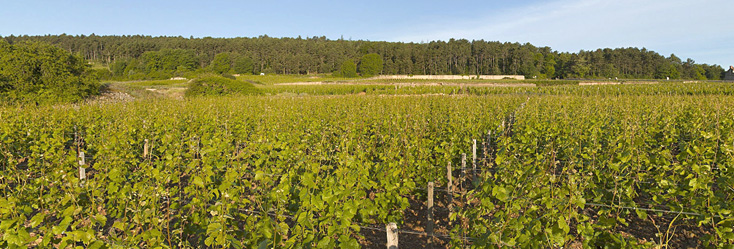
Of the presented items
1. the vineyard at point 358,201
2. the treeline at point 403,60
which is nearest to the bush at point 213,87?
the vineyard at point 358,201

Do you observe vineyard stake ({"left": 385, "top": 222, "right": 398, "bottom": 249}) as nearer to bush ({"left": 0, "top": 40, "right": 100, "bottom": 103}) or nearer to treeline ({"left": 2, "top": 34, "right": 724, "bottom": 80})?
bush ({"left": 0, "top": 40, "right": 100, "bottom": 103})

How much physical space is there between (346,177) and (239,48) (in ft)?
361

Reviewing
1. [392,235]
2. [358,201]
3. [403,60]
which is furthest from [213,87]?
[403,60]

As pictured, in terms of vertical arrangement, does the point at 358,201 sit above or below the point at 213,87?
below

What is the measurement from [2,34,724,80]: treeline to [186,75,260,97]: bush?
1779 inches

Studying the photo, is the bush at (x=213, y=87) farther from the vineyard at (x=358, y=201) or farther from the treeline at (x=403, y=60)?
the treeline at (x=403, y=60)

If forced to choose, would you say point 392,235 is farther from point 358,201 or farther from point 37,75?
point 37,75

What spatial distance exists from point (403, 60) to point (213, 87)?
67277 mm

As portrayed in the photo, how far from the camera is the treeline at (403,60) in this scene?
263 feet

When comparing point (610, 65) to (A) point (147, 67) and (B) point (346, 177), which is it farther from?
(A) point (147, 67)

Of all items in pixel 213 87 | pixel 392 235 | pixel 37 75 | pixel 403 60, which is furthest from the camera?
pixel 403 60

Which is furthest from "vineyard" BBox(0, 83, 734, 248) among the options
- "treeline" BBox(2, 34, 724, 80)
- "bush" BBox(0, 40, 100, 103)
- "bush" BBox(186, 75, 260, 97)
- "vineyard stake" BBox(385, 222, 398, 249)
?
"treeline" BBox(2, 34, 724, 80)

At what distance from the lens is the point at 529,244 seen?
2729mm

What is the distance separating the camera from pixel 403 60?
90.9 m
